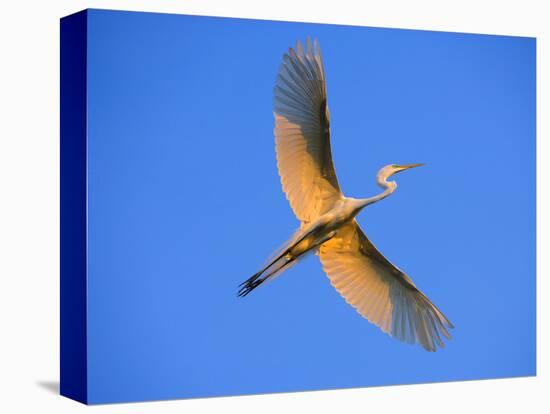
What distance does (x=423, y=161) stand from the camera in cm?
930

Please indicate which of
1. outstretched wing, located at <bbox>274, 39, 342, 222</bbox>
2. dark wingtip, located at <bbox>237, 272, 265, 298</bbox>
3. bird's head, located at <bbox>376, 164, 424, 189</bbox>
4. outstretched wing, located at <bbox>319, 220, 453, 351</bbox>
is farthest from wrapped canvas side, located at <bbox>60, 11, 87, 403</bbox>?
bird's head, located at <bbox>376, 164, 424, 189</bbox>

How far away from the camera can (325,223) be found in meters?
8.76

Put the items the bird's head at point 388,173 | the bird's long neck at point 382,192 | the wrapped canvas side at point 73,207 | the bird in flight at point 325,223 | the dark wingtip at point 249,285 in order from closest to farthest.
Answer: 1. the wrapped canvas side at point 73,207
2. the bird in flight at point 325,223
3. the dark wingtip at point 249,285
4. the bird's long neck at point 382,192
5. the bird's head at point 388,173

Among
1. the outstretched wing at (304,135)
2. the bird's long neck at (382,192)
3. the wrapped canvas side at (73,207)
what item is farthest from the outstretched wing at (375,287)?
the wrapped canvas side at (73,207)

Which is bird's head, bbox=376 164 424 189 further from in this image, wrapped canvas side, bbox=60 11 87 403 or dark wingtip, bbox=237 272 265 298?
wrapped canvas side, bbox=60 11 87 403

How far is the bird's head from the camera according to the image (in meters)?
8.97

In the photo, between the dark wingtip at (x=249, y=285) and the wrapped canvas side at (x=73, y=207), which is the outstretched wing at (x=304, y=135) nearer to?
the dark wingtip at (x=249, y=285)

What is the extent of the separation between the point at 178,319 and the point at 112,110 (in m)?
1.35

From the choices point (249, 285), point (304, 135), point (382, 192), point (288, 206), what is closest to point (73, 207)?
point (249, 285)

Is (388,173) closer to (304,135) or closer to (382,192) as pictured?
(382,192)

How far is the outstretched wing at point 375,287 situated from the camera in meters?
8.91

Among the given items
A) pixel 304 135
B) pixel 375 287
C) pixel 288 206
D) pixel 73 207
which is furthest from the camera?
pixel 375 287

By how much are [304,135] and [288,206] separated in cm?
53

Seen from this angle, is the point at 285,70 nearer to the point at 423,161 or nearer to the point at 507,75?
the point at 423,161
